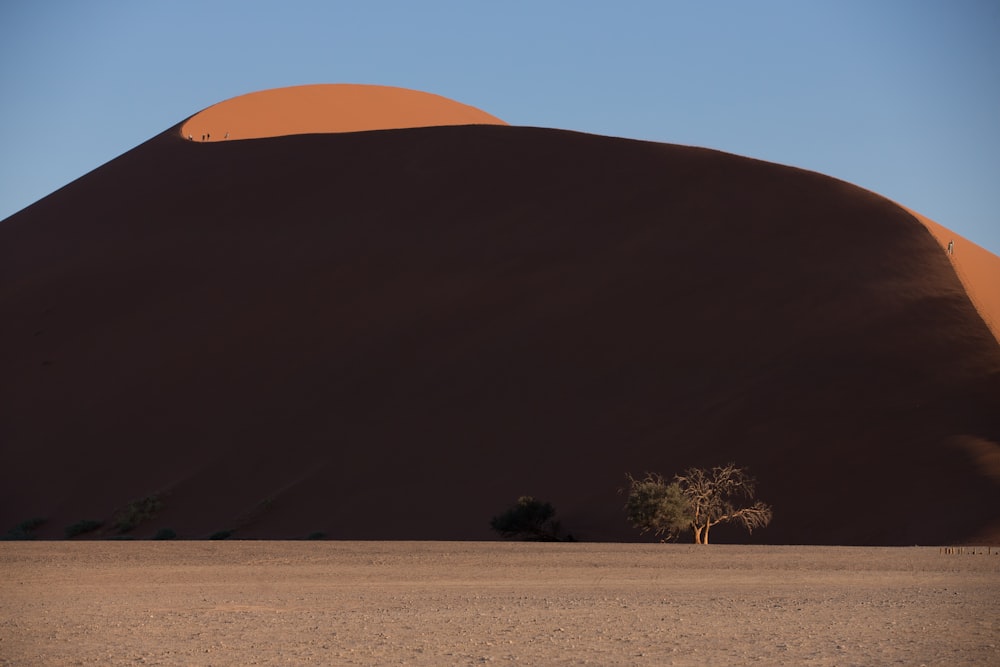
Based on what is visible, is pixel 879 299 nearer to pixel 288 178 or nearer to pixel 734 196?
pixel 734 196

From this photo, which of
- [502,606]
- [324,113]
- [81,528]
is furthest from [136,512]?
[324,113]

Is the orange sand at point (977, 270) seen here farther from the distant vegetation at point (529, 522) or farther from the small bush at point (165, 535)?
the small bush at point (165, 535)

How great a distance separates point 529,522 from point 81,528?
38.3ft

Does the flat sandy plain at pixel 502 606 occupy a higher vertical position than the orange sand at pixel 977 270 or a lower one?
lower

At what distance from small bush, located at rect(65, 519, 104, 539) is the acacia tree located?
1340 cm

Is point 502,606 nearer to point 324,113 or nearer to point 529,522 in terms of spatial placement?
point 529,522

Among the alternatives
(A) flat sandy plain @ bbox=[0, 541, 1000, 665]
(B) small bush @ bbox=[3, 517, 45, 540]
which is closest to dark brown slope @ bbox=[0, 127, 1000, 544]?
(B) small bush @ bbox=[3, 517, 45, 540]

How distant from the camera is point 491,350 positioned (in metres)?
35.2

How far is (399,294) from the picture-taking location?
39.8 m

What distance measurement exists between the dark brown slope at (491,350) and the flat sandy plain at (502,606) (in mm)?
5442

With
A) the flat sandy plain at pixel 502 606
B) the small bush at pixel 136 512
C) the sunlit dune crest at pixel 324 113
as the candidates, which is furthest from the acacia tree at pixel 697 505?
the sunlit dune crest at pixel 324 113

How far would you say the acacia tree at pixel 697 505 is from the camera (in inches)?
982

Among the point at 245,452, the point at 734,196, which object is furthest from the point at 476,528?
the point at 734,196

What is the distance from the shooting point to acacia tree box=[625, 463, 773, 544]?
24938 mm
